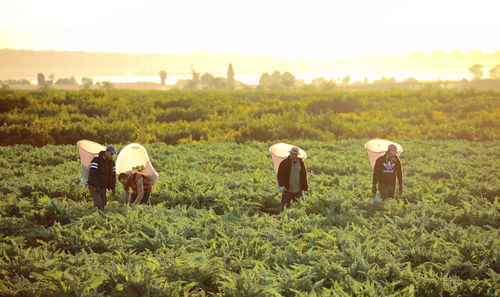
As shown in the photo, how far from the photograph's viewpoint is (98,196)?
8836mm

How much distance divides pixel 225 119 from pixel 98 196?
915 inches

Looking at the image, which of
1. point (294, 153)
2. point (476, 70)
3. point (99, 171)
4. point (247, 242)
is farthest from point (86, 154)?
point (476, 70)

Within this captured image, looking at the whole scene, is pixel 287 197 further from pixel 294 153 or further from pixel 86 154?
pixel 86 154

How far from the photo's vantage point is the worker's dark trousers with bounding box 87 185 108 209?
8734 mm

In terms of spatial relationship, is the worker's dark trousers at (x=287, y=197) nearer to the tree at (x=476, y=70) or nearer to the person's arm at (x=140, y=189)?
the person's arm at (x=140, y=189)

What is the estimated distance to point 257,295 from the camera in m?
5.46

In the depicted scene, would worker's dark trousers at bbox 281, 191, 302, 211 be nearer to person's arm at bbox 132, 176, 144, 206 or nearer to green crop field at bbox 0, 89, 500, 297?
green crop field at bbox 0, 89, 500, 297

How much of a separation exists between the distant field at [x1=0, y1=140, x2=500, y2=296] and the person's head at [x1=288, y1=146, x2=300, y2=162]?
123cm

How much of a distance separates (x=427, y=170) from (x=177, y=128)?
1671 cm

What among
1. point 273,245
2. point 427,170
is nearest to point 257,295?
point 273,245

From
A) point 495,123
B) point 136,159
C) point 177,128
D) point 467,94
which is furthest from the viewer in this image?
point 467,94

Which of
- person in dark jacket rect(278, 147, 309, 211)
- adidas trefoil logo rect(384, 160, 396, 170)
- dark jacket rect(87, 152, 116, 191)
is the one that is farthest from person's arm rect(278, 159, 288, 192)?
dark jacket rect(87, 152, 116, 191)

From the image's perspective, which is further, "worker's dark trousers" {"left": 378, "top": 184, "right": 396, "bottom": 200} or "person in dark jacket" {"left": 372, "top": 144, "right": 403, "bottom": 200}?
"worker's dark trousers" {"left": 378, "top": 184, "right": 396, "bottom": 200}

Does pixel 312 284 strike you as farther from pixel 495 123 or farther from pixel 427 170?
pixel 495 123
